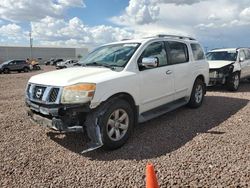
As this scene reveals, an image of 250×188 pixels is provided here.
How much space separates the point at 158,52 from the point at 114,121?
2.03 m

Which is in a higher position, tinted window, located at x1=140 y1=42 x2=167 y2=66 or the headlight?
tinted window, located at x1=140 y1=42 x2=167 y2=66

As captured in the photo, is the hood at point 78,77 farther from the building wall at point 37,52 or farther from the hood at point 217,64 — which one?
the building wall at point 37,52

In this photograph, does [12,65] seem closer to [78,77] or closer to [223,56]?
[223,56]

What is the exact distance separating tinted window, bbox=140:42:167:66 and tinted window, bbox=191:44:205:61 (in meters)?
1.62

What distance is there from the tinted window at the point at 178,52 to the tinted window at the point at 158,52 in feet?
0.92

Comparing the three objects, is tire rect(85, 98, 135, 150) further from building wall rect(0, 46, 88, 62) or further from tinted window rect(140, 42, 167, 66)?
building wall rect(0, 46, 88, 62)

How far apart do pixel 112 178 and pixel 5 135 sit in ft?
9.63

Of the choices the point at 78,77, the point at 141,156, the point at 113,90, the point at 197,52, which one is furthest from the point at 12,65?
the point at 141,156

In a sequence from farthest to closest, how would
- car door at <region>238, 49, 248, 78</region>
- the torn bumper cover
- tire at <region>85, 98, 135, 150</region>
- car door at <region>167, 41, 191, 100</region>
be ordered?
car door at <region>238, 49, 248, 78</region>, car door at <region>167, 41, 191, 100</region>, tire at <region>85, 98, 135, 150</region>, the torn bumper cover

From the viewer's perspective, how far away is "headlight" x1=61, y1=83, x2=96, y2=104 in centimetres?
416

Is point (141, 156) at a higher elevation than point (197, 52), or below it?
below

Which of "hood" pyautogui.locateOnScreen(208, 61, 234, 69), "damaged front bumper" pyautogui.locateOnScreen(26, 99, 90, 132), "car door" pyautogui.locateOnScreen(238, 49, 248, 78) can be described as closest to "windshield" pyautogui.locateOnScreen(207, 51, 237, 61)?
"car door" pyautogui.locateOnScreen(238, 49, 248, 78)

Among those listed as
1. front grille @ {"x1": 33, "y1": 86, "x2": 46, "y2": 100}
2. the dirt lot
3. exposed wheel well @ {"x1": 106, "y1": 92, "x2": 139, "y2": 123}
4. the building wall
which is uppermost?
the building wall

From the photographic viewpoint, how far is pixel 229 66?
10430 millimetres
